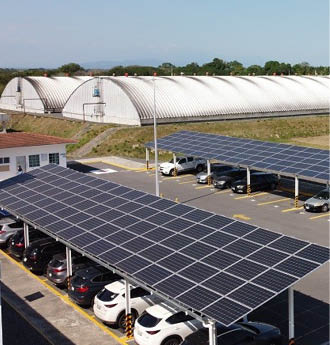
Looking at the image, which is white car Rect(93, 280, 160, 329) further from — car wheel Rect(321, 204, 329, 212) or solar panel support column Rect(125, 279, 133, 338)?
car wheel Rect(321, 204, 329, 212)

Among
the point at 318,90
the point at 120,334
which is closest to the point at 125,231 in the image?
the point at 120,334

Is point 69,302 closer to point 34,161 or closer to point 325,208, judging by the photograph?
point 325,208

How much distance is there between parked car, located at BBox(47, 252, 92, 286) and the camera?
20.9 meters

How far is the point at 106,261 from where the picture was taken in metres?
17.0

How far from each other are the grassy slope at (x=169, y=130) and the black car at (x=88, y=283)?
35.4 metres

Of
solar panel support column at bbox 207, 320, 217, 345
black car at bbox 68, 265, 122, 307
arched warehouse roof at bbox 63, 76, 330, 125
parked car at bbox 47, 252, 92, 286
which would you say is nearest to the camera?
solar panel support column at bbox 207, 320, 217, 345

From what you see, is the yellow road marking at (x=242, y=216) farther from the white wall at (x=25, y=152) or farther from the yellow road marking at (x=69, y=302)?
the white wall at (x=25, y=152)

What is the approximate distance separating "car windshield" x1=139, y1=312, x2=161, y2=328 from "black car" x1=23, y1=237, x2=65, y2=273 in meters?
8.08

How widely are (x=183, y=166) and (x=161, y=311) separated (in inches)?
1153

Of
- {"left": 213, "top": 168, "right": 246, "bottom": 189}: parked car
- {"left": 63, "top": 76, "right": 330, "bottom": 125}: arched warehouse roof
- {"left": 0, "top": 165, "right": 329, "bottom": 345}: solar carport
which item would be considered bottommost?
{"left": 213, "top": 168, "right": 246, "bottom": 189}: parked car

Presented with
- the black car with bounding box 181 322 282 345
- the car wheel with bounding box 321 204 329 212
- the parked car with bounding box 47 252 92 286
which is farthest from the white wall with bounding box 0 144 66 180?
the black car with bounding box 181 322 282 345

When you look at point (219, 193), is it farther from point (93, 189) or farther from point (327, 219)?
point (93, 189)

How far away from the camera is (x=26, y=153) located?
38750 mm

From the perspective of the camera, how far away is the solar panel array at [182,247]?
13.9m
